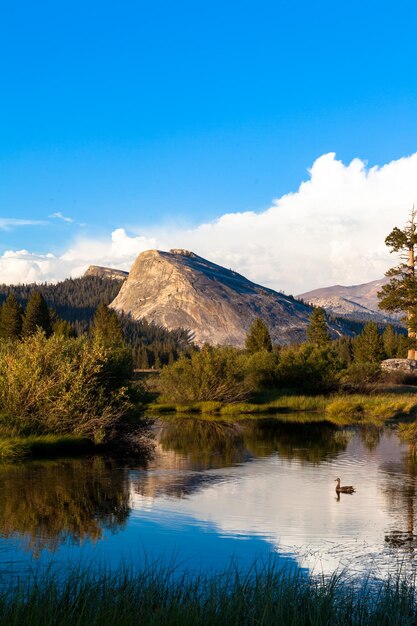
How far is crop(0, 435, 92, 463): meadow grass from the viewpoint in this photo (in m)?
23.7

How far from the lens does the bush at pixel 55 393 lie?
1025 inches

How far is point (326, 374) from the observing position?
175 ft

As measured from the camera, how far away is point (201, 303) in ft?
458

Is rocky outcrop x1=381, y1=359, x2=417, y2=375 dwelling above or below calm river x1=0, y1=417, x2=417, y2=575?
above

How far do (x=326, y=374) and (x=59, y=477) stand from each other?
34548 mm

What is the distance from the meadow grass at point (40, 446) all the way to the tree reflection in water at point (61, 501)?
0.92 metres

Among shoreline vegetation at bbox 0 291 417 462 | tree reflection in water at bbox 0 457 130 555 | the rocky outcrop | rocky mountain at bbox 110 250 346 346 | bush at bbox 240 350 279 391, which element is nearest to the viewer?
tree reflection in water at bbox 0 457 130 555

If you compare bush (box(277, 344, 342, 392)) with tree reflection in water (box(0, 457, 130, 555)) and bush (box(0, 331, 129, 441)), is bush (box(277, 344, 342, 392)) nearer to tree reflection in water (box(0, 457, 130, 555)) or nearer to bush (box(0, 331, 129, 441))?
bush (box(0, 331, 129, 441))

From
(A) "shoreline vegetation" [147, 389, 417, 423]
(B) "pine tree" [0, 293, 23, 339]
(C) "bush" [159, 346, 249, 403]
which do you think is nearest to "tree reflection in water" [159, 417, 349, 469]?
(A) "shoreline vegetation" [147, 389, 417, 423]

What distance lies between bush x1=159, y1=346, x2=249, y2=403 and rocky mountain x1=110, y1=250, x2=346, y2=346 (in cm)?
7934

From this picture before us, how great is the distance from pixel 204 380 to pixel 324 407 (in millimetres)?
8159

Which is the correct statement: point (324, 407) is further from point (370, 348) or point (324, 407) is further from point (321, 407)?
point (370, 348)

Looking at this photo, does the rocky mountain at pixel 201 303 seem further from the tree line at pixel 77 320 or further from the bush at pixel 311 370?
the bush at pixel 311 370

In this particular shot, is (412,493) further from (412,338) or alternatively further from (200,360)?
(412,338)
